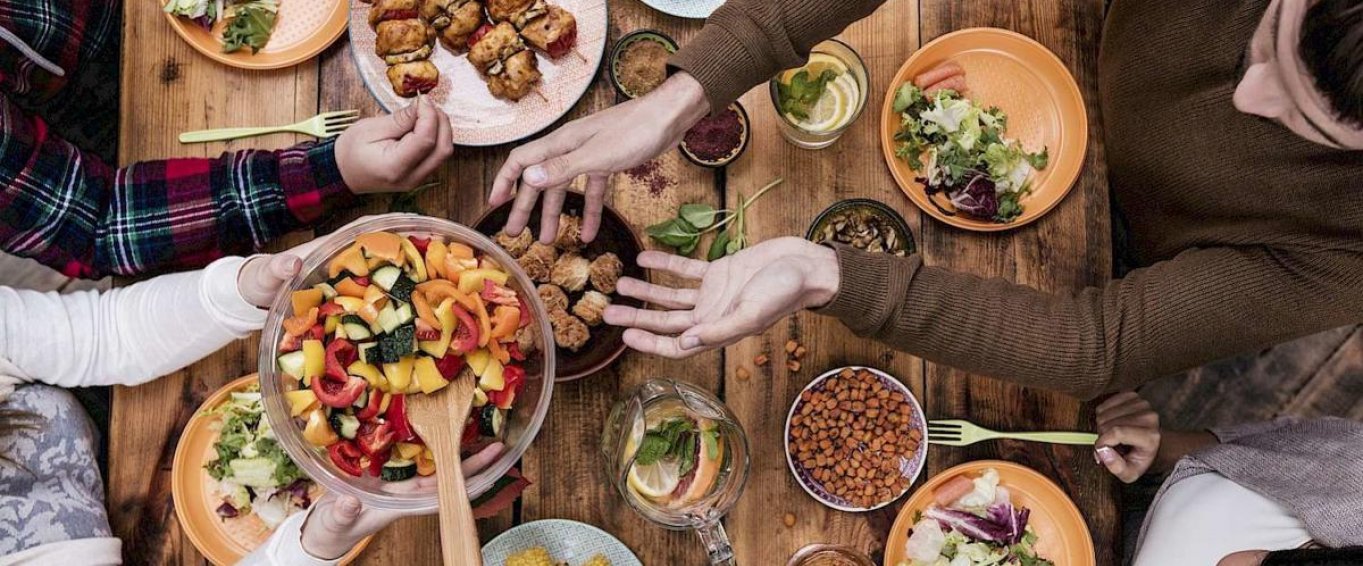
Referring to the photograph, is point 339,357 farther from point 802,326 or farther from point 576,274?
point 802,326

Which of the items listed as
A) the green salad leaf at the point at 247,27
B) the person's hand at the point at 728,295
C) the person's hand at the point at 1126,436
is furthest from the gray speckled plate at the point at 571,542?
the green salad leaf at the point at 247,27

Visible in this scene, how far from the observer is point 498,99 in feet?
A: 6.74

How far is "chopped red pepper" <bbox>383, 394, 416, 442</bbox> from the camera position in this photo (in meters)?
1.65

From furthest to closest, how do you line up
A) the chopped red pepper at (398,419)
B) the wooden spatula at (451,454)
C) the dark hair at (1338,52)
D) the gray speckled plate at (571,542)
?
the gray speckled plate at (571,542), the chopped red pepper at (398,419), the wooden spatula at (451,454), the dark hair at (1338,52)

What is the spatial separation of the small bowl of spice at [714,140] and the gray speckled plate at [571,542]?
88cm

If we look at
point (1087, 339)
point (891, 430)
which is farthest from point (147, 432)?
point (1087, 339)

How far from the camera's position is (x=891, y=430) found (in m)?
2.07

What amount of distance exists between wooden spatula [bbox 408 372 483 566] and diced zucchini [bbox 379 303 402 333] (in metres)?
0.13

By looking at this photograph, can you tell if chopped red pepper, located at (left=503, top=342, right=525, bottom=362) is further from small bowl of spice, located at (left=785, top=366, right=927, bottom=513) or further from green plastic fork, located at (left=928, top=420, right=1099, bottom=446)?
green plastic fork, located at (left=928, top=420, right=1099, bottom=446)

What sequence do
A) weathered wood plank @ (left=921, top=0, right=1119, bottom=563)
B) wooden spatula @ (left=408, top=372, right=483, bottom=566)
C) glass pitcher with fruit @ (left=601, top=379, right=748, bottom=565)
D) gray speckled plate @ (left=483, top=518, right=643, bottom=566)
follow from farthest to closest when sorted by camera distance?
weathered wood plank @ (left=921, top=0, right=1119, bottom=563)
gray speckled plate @ (left=483, top=518, right=643, bottom=566)
glass pitcher with fruit @ (left=601, top=379, right=748, bottom=565)
wooden spatula @ (left=408, top=372, right=483, bottom=566)

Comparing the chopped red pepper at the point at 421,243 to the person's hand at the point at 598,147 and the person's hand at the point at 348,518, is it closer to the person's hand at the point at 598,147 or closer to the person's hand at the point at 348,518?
the person's hand at the point at 598,147

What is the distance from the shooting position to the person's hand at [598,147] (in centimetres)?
176

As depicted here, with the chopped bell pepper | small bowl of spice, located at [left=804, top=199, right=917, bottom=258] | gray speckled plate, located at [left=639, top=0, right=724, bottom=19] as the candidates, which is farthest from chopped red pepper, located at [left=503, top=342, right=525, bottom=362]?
gray speckled plate, located at [left=639, top=0, right=724, bottom=19]

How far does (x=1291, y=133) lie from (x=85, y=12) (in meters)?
2.73
